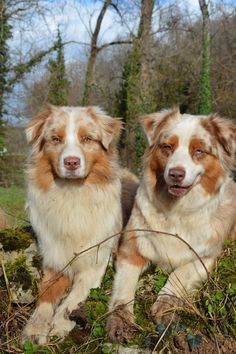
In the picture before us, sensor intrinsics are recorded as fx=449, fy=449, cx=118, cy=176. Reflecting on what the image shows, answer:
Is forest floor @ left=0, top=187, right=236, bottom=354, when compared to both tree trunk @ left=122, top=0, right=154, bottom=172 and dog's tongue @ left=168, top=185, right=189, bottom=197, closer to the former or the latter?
dog's tongue @ left=168, top=185, right=189, bottom=197

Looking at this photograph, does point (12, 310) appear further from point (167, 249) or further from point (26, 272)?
point (167, 249)

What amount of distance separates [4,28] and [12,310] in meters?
22.0

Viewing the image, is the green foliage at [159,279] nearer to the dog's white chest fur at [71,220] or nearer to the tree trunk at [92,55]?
the dog's white chest fur at [71,220]

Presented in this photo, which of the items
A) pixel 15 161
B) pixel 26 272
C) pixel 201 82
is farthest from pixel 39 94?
pixel 26 272

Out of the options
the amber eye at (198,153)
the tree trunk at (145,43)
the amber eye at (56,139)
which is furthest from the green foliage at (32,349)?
the tree trunk at (145,43)

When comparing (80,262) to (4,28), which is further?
(4,28)

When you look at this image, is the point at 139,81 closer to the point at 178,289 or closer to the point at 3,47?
the point at 3,47

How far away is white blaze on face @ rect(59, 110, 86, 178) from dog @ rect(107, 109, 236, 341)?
0.71m

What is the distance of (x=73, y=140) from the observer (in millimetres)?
4250

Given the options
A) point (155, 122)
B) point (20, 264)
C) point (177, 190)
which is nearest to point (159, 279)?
point (177, 190)

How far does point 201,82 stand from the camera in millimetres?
26219

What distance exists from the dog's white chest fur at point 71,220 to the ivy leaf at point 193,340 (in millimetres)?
1289

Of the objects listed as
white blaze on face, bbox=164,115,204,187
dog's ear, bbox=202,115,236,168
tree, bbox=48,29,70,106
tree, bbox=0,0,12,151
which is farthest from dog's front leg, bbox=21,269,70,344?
tree, bbox=48,29,70,106

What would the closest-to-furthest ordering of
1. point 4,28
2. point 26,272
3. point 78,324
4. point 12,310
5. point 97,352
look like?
1. point 97,352
2. point 78,324
3. point 12,310
4. point 26,272
5. point 4,28
